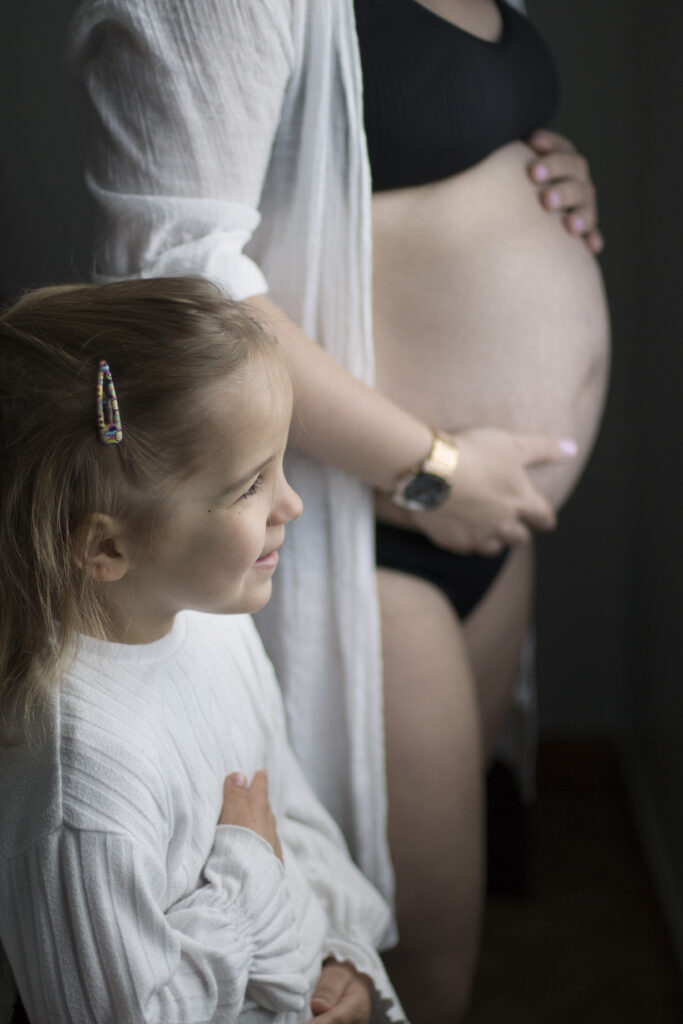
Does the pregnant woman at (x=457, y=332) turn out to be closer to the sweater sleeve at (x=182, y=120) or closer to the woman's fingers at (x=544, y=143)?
the woman's fingers at (x=544, y=143)

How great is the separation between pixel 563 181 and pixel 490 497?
1.25 ft

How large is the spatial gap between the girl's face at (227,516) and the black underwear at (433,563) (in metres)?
0.31

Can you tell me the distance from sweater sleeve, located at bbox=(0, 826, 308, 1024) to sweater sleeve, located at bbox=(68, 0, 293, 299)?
43cm

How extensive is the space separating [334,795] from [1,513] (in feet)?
1.71

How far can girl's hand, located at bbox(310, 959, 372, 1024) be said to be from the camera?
0.77 metres

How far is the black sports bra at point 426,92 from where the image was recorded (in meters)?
0.85

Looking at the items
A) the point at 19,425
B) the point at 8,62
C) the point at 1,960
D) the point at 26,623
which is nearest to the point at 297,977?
the point at 1,960

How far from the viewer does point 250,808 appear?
745 millimetres

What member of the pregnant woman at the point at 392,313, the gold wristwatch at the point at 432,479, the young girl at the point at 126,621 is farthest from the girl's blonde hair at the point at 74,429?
the gold wristwatch at the point at 432,479

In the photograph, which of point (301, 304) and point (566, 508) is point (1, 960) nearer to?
point (301, 304)

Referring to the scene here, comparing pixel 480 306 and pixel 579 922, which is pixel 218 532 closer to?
pixel 480 306

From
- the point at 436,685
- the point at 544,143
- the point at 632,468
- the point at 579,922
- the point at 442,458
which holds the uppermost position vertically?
the point at 544,143

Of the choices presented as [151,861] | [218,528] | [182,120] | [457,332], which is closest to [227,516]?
[218,528]

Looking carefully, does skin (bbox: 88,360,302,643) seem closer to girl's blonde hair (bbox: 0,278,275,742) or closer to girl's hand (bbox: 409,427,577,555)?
girl's blonde hair (bbox: 0,278,275,742)
